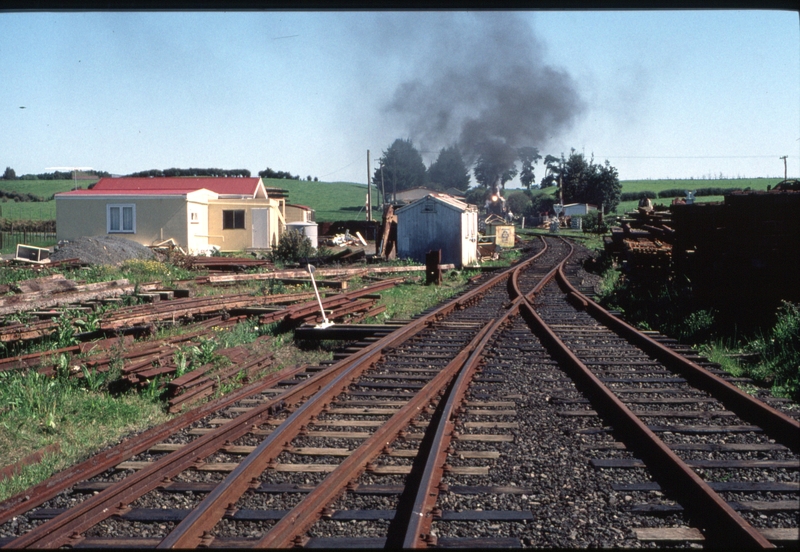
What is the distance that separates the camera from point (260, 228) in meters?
29.6

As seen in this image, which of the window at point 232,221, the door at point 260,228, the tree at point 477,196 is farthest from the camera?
the tree at point 477,196

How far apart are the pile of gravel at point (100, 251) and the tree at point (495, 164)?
29.0 metres

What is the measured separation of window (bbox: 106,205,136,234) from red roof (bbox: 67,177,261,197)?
0.75 metres

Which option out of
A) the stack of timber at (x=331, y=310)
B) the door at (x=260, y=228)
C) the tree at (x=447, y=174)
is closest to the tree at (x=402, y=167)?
the tree at (x=447, y=174)

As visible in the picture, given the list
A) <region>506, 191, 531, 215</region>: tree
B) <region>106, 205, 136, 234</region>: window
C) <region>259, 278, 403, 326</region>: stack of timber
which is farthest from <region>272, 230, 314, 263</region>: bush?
<region>506, 191, 531, 215</region>: tree

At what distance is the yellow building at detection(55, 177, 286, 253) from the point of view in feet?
87.4

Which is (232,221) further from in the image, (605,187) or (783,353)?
(605,187)

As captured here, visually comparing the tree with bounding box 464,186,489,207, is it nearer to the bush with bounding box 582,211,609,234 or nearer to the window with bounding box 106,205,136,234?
the bush with bounding box 582,211,609,234

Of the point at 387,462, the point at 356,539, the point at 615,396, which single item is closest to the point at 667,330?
the point at 615,396

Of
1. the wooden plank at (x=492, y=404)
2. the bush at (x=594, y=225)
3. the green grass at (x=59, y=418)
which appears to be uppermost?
the bush at (x=594, y=225)

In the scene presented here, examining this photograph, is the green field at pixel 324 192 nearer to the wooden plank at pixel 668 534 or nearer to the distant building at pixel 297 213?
the distant building at pixel 297 213

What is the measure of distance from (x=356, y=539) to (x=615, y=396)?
11.1ft

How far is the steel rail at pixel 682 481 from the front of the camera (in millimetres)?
3260

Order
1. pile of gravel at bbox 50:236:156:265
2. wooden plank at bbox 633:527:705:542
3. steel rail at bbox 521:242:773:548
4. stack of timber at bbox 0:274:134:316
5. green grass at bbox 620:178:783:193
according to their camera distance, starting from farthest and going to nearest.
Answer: green grass at bbox 620:178:783:193, pile of gravel at bbox 50:236:156:265, stack of timber at bbox 0:274:134:316, wooden plank at bbox 633:527:705:542, steel rail at bbox 521:242:773:548
